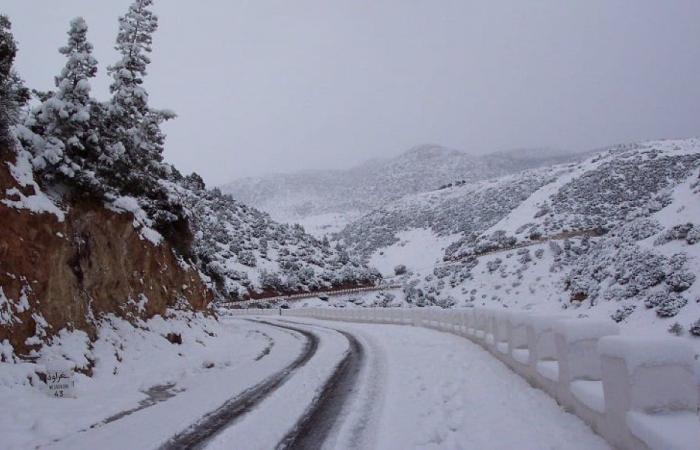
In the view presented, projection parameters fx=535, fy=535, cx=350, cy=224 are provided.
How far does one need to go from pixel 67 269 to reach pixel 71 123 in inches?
155

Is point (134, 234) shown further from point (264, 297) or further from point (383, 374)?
point (264, 297)

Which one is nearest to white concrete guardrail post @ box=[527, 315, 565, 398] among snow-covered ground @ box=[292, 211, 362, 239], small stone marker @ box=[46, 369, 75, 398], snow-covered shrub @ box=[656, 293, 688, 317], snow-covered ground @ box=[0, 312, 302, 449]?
snow-covered ground @ box=[0, 312, 302, 449]

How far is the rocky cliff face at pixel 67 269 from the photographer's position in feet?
32.6

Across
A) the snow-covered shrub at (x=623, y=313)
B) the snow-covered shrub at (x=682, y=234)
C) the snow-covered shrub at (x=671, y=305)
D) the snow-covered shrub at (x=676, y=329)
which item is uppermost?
the snow-covered shrub at (x=682, y=234)

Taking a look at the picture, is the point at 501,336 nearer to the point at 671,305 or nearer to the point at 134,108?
the point at 671,305

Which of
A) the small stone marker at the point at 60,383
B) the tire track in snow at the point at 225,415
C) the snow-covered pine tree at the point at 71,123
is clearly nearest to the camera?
the tire track in snow at the point at 225,415

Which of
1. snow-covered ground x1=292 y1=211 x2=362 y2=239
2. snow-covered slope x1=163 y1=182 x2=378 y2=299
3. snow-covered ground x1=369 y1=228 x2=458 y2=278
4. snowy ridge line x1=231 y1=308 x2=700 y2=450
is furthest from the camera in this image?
snow-covered ground x1=292 y1=211 x2=362 y2=239

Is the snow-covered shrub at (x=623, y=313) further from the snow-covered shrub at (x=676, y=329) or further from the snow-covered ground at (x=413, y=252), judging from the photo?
the snow-covered ground at (x=413, y=252)

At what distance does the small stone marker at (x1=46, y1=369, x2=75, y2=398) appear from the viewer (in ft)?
29.6

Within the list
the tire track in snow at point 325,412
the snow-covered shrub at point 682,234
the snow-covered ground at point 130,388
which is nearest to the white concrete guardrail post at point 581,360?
the tire track in snow at point 325,412

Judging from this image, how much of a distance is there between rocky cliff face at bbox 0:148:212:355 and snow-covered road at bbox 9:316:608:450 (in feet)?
9.17

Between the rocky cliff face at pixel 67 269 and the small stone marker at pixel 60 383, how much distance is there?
913 mm

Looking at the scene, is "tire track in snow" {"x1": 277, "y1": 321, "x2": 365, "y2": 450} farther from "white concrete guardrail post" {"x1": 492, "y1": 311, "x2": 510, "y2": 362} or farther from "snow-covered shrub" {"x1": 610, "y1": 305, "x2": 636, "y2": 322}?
"snow-covered shrub" {"x1": 610, "y1": 305, "x2": 636, "y2": 322}

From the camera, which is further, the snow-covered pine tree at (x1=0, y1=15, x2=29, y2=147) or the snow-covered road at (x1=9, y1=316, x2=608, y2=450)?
the snow-covered pine tree at (x1=0, y1=15, x2=29, y2=147)
